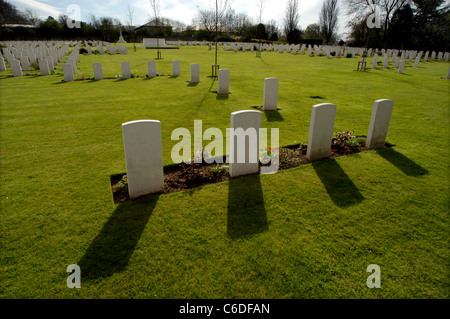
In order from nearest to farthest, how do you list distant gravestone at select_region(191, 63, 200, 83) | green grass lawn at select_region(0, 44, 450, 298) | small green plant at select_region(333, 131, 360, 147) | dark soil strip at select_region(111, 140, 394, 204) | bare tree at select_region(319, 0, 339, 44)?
green grass lawn at select_region(0, 44, 450, 298), dark soil strip at select_region(111, 140, 394, 204), small green plant at select_region(333, 131, 360, 147), distant gravestone at select_region(191, 63, 200, 83), bare tree at select_region(319, 0, 339, 44)

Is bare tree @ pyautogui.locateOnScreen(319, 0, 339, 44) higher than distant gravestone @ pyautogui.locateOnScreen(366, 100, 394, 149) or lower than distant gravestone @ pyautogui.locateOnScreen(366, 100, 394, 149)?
higher

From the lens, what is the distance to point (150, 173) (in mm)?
4172

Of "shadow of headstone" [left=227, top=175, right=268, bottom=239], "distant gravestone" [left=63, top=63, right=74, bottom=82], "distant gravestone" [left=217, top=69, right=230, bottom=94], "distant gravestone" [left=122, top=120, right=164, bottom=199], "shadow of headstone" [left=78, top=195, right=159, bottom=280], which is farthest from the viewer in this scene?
"distant gravestone" [left=63, top=63, right=74, bottom=82]

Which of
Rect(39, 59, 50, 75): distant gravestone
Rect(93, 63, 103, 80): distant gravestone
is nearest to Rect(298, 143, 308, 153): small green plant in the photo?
Rect(93, 63, 103, 80): distant gravestone

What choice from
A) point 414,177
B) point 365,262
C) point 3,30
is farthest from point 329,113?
point 3,30

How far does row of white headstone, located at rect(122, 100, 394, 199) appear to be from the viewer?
386 cm

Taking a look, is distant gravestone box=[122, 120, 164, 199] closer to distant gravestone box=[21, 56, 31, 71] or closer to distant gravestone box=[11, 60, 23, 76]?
distant gravestone box=[11, 60, 23, 76]

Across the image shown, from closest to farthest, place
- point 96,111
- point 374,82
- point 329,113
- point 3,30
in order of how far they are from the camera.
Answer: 1. point 329,113
2. point 96,111
3. point 374,82
4. point 3,30

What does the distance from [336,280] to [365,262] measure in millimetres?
528

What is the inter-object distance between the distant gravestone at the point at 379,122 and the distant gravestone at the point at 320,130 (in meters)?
1.22

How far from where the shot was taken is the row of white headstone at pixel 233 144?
386 centimetres

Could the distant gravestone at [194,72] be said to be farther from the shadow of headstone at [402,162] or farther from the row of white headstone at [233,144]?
the shadow of headstone at [402,162]

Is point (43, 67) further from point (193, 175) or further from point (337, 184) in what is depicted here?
point (337, 184)
